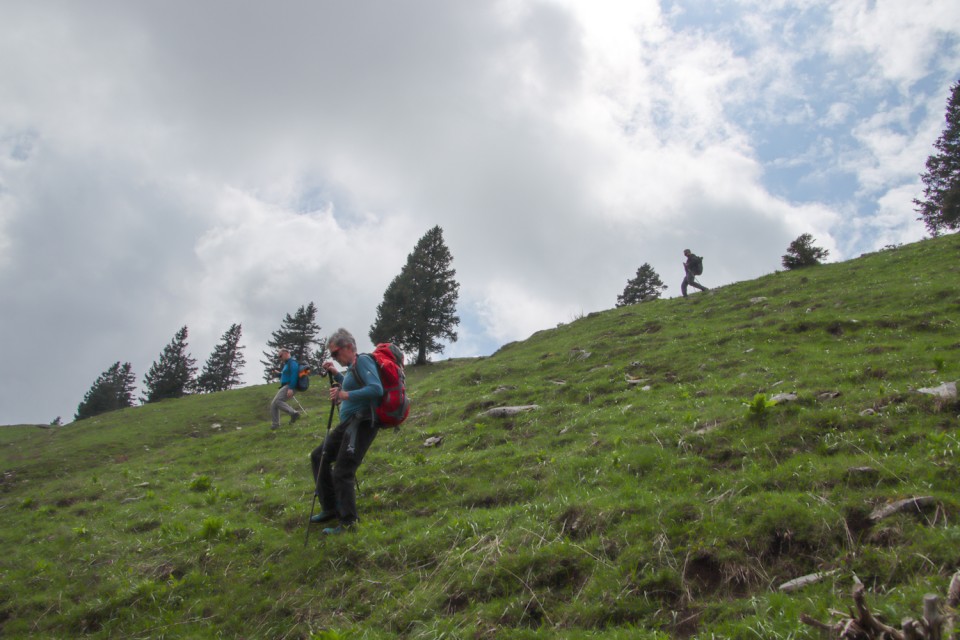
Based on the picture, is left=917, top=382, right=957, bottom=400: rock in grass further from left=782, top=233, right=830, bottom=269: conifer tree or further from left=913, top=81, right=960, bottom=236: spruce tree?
left=913, top=81, right=960, bottom=236: spruce tree

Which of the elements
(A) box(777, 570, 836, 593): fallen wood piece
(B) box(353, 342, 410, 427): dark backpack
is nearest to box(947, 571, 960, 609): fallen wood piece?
(A) box(777, 570, 836, 593): fallen wood piece

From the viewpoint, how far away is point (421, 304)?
56.3 m

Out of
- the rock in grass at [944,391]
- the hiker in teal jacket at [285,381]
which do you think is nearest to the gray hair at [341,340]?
the rock in grass at [944,391]

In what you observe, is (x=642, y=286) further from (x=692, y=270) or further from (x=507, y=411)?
(x=507, y=411)

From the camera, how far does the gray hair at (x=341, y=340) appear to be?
30.3 feet

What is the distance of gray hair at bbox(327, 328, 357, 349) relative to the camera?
9231mm

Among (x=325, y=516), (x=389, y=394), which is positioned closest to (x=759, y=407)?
(x=389, y=394)

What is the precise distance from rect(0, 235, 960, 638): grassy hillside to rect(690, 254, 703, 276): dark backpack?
13.3 m

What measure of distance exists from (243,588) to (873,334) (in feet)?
56.6

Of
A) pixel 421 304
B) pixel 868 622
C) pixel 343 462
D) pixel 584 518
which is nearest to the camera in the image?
pixel 868 622

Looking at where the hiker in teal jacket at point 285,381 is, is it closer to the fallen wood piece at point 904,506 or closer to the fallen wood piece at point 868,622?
the fallen wood piece at point 904,506

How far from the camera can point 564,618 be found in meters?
5.93

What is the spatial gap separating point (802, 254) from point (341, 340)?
31.9 metres

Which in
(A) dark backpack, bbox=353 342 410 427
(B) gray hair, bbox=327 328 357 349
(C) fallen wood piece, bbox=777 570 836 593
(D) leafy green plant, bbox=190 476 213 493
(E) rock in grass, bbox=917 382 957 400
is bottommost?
(C) fallen wood piece, bbox=777 570 836 593
